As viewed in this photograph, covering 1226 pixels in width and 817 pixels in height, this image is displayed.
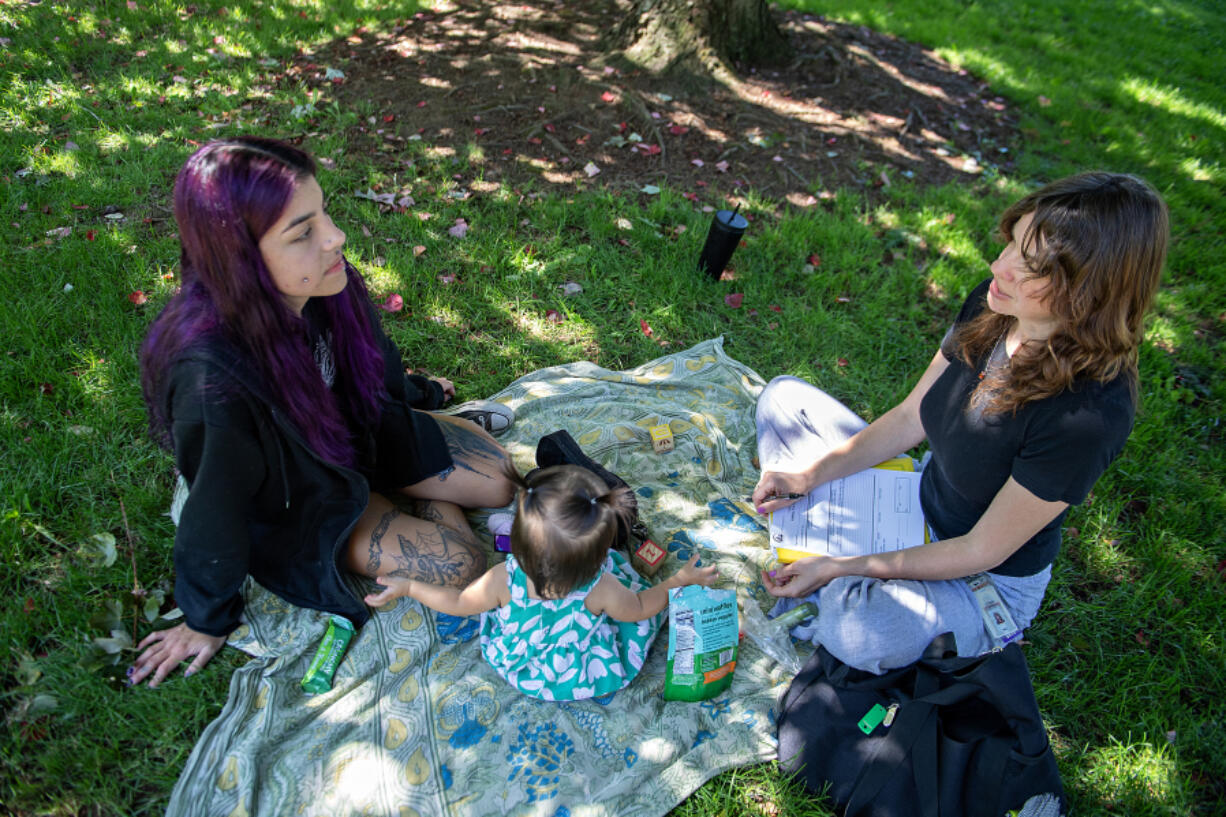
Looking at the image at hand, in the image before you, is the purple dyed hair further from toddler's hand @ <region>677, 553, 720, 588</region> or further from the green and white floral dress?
toddler's hand @ <region>677, 553, 720, 588</region>

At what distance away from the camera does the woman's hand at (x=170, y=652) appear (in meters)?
2.62

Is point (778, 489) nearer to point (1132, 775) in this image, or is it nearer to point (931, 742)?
point (931, 742)

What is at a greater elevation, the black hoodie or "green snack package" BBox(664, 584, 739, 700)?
the black hoodie

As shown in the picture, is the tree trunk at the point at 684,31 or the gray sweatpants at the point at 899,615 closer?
the gray sweatpants at the point at 899,615

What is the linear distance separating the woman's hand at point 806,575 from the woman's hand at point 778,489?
14.1 inches

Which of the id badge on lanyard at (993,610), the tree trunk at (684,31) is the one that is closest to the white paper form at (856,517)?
the id badge on lanyard at (993,610)

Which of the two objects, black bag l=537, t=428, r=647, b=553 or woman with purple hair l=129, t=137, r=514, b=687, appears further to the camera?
black bag l=537, t=428, r=647, b=553

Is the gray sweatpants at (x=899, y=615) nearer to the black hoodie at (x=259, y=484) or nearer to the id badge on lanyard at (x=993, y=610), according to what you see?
the id badge on lanyard at (x=993, y=610)

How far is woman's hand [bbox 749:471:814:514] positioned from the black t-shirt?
540 mm

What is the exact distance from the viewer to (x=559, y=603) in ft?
8.27

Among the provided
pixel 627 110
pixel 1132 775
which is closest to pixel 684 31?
pixel 627 110

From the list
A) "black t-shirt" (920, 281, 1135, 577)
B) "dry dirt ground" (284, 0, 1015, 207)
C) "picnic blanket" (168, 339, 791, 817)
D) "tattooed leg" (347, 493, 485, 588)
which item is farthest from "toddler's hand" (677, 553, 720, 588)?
"dry dirt ground" (284, 0, 1015, 207)

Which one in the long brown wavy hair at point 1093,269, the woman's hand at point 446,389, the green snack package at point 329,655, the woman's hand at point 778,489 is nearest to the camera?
the long brown wavy hair at point 1093,269

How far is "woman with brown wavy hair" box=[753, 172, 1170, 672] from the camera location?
2092 mm
